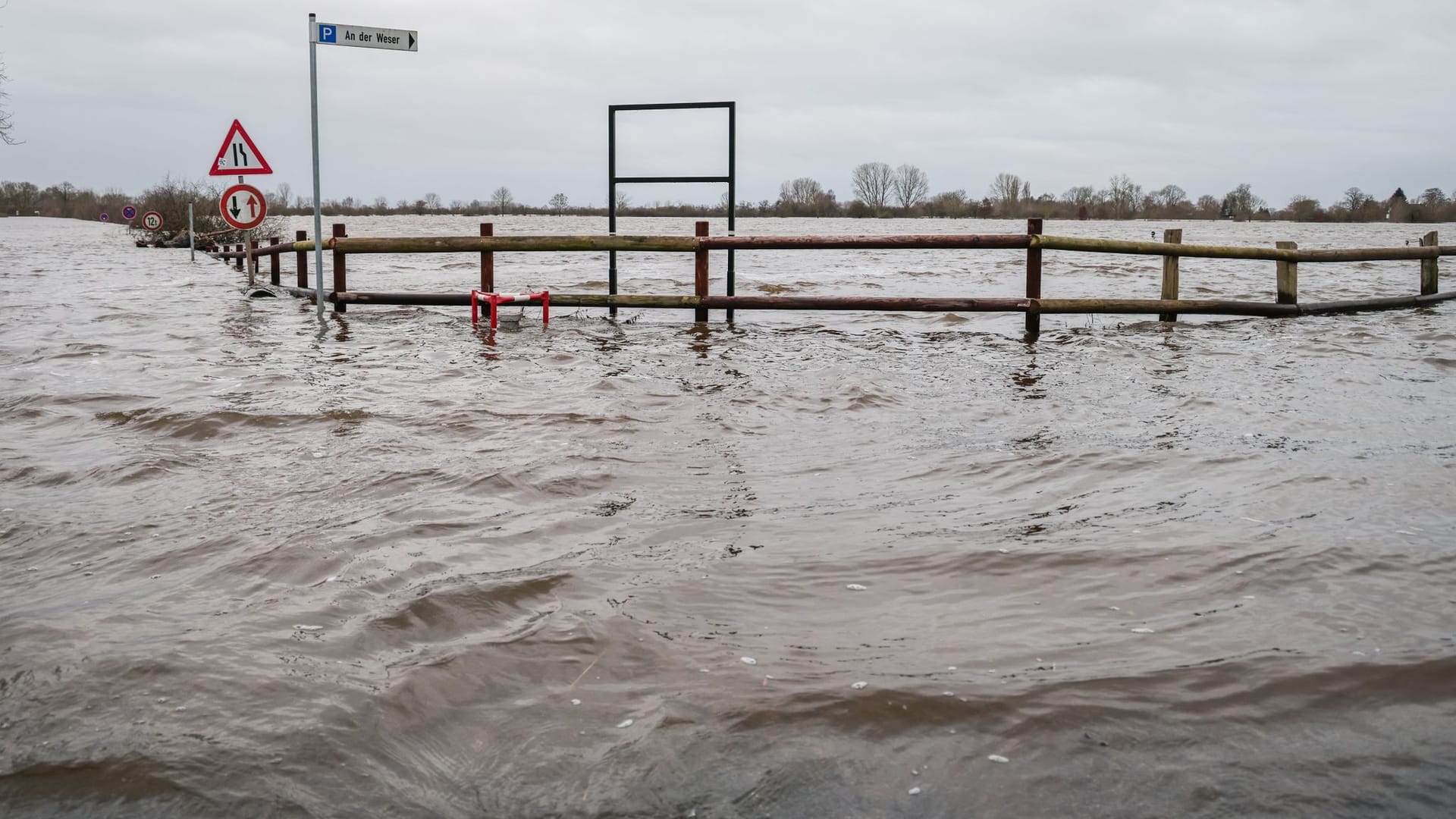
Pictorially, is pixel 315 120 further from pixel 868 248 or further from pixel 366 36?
pixel 868 248

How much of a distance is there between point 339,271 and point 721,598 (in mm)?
11221

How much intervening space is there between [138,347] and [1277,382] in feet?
32.1

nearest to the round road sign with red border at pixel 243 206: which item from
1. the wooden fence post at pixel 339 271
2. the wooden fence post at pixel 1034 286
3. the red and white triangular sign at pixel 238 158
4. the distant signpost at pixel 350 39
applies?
the red and white triangular sign at pixel 238 158

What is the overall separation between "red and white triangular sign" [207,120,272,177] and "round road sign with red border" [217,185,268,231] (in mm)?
830

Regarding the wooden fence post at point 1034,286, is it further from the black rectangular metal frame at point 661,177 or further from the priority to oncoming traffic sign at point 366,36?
the priority to oncoming traffic sign at point 366,36

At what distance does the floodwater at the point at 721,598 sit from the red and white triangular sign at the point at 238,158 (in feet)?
21.6

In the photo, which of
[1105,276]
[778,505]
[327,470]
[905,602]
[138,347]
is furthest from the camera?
[1105,276]

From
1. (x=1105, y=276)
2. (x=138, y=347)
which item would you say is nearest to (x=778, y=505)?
(x=138, y=347)

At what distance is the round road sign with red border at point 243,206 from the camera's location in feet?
49.5

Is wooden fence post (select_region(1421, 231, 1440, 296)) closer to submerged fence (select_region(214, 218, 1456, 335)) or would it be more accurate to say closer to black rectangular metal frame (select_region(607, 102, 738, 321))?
submerged fence (select_region(214, 218, 1456, 335))

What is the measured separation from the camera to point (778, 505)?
4.72m

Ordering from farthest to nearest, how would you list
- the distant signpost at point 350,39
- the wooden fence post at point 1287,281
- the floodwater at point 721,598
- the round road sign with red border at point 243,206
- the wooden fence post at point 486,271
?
1. the round road sign with red border at point 243,206
2. the wooden fence post at point 1287,281
3. the wooden fence post at point 486,271
4. the distant signpost at point 350,39
5. the floodwater at point 721,598

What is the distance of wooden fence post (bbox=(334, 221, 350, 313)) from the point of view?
43.0 feet

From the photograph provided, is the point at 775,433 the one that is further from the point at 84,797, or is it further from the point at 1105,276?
the point at 1105,276
